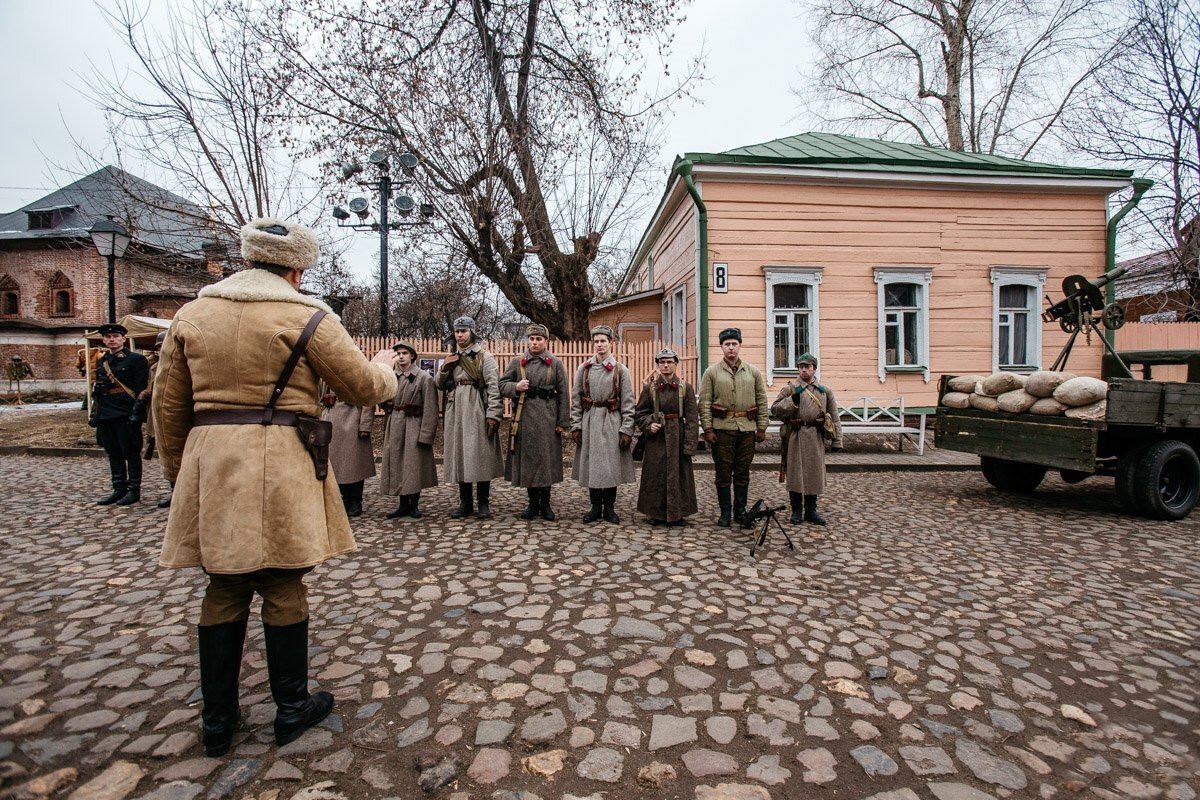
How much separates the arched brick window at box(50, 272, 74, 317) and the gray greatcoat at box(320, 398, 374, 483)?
36.4m

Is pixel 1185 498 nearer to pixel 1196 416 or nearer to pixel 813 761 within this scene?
pixel 1196 416

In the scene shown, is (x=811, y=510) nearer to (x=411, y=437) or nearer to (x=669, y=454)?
(x=669, y=454)

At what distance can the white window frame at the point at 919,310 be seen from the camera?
11.6 metres

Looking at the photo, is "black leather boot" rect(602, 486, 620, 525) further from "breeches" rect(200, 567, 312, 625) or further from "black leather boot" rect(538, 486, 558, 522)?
"breeches" rect(200, 567, 312, 625)

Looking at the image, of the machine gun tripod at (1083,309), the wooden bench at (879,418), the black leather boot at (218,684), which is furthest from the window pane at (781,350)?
the black leather boot at (218,684)

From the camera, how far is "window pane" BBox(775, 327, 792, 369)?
11.5 m

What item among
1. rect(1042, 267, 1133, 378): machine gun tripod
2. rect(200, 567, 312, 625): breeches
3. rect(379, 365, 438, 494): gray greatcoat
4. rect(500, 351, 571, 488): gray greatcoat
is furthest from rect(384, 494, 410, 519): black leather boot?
rect(1042, 267, 1133, 378): machine gun tripod

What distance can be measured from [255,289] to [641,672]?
2410 mm

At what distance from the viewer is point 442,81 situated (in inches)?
432

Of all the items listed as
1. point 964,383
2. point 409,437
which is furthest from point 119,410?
point 964,383

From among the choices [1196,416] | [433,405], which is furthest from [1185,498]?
[433,405]

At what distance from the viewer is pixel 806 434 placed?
20.3 feet

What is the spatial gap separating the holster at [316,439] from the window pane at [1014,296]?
13483 millimetres

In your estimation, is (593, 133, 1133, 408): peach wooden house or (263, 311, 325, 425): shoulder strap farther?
(593, 133, 1133, 408): peach wooden house
